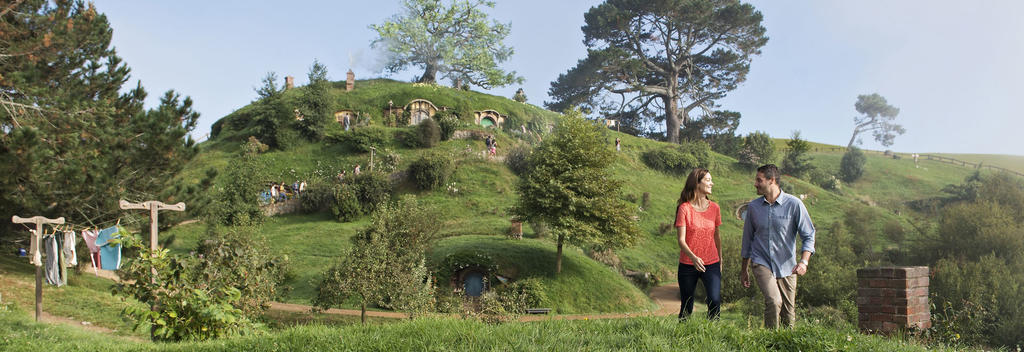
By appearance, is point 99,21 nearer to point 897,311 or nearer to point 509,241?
point 509,241

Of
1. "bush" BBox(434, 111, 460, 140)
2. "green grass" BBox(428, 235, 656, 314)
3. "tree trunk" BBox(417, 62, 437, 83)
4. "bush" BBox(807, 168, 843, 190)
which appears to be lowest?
"green grass" BBox(428, 235, 656, 314)

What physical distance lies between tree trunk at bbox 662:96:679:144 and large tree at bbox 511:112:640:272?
42702mm

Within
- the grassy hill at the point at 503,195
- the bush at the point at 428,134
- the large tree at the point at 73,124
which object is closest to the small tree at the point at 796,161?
the grassy hill at the point at 503,195

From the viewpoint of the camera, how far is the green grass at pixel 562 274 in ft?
70.6

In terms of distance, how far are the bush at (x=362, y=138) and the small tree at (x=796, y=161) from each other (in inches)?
1540

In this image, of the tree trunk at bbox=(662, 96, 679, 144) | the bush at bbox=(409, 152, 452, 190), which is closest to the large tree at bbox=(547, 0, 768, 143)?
the tree trunk at bbox=(662, 96, 679, 144)

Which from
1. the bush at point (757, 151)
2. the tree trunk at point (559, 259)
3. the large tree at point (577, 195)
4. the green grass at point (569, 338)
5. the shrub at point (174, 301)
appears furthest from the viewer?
the bush at point (757, 151)

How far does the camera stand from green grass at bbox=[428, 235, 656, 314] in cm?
2152

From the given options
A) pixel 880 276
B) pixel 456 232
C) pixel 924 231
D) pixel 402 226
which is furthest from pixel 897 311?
pixel 924 231

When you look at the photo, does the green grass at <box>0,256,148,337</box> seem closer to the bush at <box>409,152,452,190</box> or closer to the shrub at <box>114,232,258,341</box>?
the shrub at <box>114,232,258,341</box>

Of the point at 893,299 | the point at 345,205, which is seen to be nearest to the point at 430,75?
the point at 345,205

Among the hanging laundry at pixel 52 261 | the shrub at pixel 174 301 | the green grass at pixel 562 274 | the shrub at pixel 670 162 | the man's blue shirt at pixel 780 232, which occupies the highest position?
the shrub at pixel 670 162

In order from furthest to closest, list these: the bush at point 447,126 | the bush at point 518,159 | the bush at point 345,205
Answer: the bush at point 447,126 → the bush at point 518,159 → the bush at point 345,205

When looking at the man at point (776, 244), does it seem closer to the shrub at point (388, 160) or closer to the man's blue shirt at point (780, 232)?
the man's blue shirt at point (780, 232)
